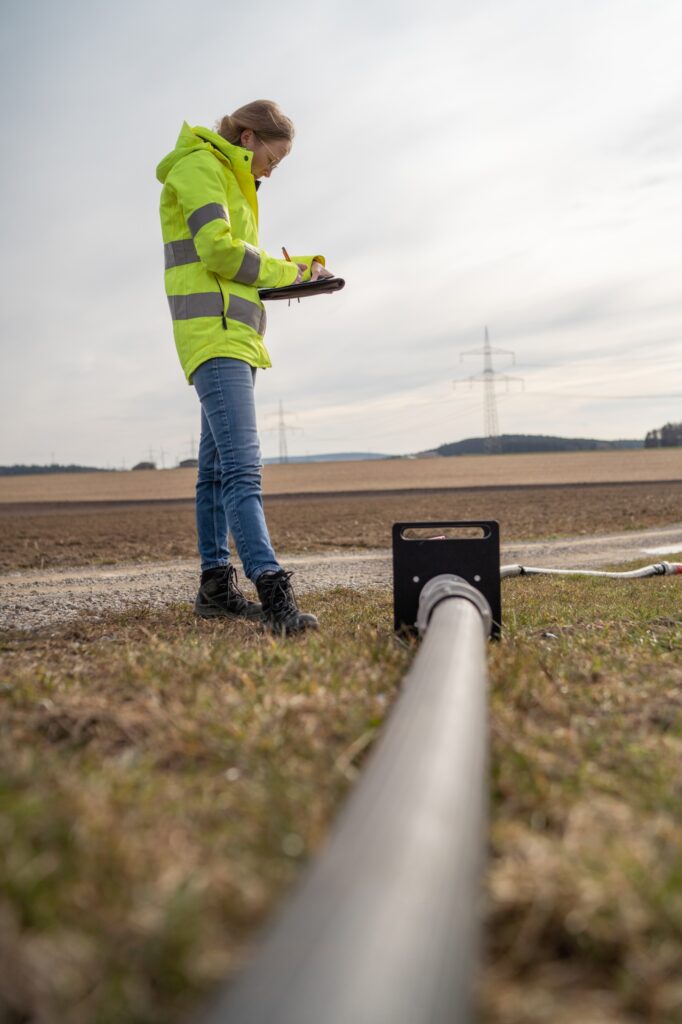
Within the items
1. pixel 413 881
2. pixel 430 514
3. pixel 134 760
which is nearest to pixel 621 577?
pixel 134 760

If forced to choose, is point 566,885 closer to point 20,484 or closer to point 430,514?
point 430,514

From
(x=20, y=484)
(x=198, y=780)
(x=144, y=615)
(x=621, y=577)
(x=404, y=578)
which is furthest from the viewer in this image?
(x=20, y=484)

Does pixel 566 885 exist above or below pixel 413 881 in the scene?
below

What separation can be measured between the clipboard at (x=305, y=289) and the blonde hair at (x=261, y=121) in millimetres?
901

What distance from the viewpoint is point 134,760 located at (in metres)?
1.90

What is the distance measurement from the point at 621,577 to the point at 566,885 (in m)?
6.54

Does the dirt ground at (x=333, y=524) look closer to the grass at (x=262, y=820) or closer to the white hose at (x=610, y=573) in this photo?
the white hose at (x=610, y=573)

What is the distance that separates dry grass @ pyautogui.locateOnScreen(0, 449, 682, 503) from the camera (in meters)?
39.4

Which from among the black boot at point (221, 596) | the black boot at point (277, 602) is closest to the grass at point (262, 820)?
the black boot at point (277, 602)

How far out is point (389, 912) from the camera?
99 cm

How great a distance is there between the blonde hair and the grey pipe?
13.2 ft

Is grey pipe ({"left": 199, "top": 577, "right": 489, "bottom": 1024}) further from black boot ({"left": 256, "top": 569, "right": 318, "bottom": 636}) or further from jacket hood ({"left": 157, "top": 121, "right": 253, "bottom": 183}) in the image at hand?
jacket hood ({"left": 157, "top": 121, "right": 253, "bottom": 183})

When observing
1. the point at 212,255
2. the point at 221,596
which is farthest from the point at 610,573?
the point at 212,255

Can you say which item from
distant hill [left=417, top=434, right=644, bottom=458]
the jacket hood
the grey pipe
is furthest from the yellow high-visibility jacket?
distant hill [left=417, top=434, right=644, bottom=458]
